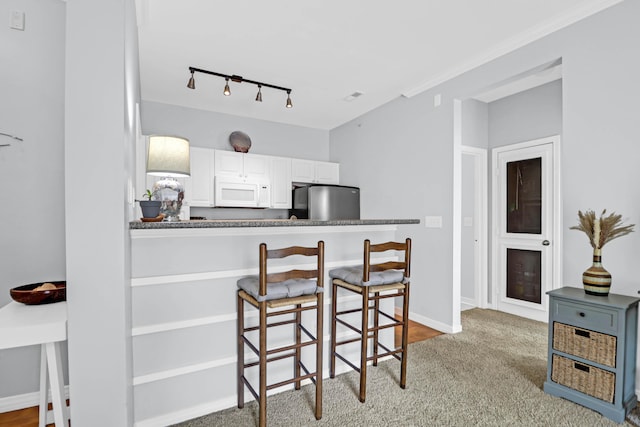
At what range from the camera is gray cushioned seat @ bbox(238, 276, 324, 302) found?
174 centimetres

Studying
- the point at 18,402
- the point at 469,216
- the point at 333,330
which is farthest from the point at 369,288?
the point at 469,216

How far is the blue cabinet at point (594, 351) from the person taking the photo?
6.11 feet

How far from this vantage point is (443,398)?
2.10 metres

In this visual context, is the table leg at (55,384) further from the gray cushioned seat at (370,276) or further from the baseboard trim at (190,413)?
the gray cushioned seat at (370,276)

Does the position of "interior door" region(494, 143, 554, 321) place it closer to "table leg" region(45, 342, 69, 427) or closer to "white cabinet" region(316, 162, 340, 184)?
"white cabinet" region(316, 162, 340, 184)

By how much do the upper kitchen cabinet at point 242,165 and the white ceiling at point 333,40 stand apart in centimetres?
82

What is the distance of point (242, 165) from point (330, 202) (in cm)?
134

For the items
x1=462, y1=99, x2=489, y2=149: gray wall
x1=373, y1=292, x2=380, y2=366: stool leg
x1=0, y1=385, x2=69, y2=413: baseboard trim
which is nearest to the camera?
x1=0, y1=385, x2=69, y2=413: baseboard trim

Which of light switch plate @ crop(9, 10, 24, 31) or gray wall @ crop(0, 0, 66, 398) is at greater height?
light switch plate @ crop(9, 10, 24, 31)

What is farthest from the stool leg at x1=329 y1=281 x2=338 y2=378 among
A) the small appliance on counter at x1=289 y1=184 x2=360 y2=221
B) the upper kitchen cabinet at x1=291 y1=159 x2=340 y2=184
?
the upper kitchen cabinet at x1=291 y1=159 x2=340 y2=184

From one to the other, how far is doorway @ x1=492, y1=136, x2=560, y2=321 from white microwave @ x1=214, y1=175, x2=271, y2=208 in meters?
3.09

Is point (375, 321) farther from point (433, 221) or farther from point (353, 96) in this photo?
point (353, 96)

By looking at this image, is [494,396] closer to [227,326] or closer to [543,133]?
[227,326]

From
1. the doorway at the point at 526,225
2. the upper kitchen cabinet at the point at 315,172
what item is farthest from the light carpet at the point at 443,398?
the upper kitchen cabinet at the point at 315,172
